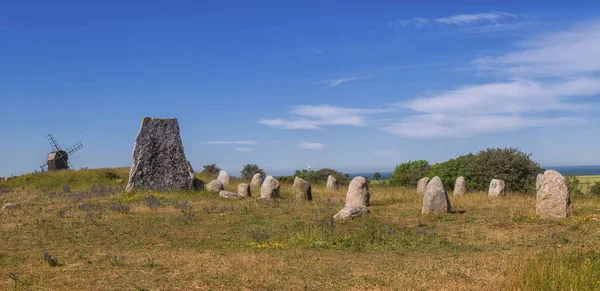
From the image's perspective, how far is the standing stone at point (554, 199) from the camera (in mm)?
19453

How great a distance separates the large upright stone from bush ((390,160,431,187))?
23467 mm

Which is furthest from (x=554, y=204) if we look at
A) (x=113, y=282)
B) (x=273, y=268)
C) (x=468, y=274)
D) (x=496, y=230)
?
(x=113, y=282)

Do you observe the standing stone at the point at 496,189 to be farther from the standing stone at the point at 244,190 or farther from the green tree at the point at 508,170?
the standing stone at the point at 244,190

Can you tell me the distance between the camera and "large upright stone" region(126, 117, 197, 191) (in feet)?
109

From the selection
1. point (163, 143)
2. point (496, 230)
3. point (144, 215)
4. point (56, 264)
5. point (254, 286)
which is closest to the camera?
point (254, 286)

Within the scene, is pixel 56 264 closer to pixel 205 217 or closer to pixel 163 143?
pixel 205 217

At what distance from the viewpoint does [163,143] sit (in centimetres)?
3400

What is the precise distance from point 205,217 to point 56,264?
8.48 metres

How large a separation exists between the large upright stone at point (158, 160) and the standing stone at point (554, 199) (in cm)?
2054

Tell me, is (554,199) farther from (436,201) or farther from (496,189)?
(496,189)

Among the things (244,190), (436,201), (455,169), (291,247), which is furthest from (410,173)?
(291,247)

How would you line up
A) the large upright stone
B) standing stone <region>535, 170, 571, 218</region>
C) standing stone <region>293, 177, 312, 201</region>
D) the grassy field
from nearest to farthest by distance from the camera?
the grassy field < standing stone <region>535, 170, 571, 218</region> < standing stone <region>293, 177, 312, 201</region> < the large upright stone

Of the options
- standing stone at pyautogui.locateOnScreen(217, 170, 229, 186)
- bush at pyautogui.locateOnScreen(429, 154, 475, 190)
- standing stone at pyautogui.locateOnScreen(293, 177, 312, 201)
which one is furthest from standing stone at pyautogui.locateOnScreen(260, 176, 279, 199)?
bush at pyautogui.locateOnScreen(429, 154, 475, 190)

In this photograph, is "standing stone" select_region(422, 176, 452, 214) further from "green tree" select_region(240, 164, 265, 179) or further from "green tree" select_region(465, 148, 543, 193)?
"green tree" select_region(240, 164, 265, 179)
